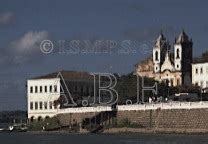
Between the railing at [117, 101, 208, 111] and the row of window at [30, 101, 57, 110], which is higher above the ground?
the railing at [117, 101, 208, 111]

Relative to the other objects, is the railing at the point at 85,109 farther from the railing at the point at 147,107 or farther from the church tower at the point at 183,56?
the church tower at the point at 183,56

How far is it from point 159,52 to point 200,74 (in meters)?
16.6

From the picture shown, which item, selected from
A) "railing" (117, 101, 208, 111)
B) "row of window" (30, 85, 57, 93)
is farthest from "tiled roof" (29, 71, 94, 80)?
"railing" (117, 101, 208, 111)

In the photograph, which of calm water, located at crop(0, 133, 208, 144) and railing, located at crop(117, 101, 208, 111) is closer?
calm water, located at crop(0, 133, 208, 144)

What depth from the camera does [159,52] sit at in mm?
164875

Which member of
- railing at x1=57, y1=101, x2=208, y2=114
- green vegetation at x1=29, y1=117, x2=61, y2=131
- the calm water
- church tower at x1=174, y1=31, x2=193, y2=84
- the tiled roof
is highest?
church tower at x1=174, y1=31, x2=193, y2=84

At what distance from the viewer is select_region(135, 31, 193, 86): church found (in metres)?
157

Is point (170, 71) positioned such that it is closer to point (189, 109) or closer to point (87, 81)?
point (87, 81)

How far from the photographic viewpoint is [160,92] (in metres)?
145

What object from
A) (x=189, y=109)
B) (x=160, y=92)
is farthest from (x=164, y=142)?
(x=160, y=92)

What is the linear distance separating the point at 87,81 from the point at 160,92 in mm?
16609

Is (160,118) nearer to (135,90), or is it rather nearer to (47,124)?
(47,124)

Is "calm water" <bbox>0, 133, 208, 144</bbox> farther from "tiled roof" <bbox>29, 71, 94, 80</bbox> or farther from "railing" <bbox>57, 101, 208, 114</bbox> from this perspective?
"tiled roof" <bbox>29, 71, 94, 80</bbox>

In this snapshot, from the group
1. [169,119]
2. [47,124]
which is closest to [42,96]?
[47,124]
